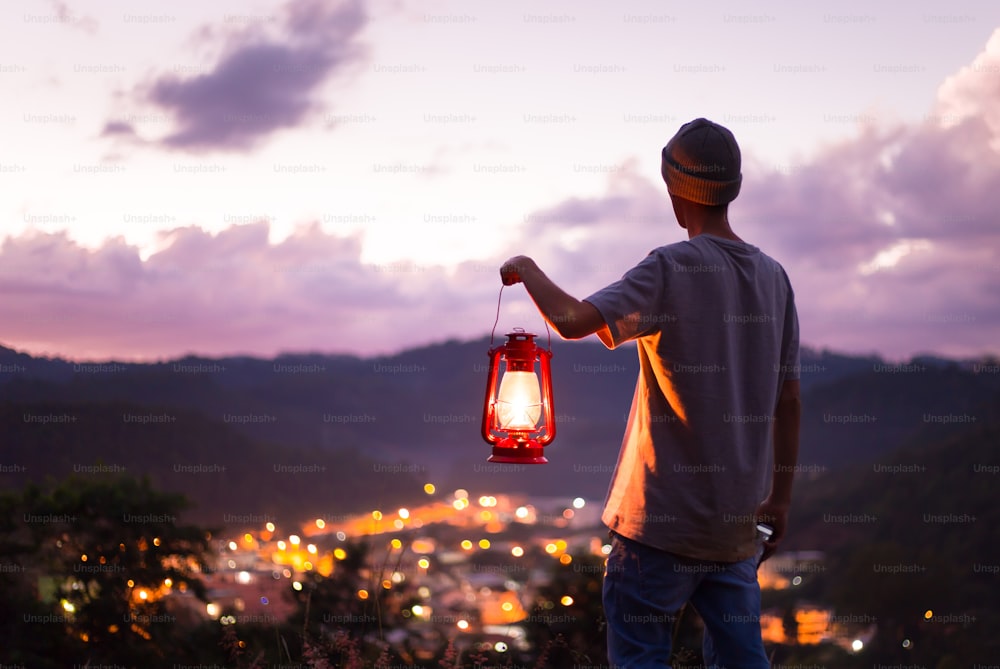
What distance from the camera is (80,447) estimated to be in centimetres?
1289

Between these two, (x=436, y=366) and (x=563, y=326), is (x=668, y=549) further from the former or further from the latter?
(x=436, y=366)

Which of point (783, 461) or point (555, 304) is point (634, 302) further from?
point (783, 461)

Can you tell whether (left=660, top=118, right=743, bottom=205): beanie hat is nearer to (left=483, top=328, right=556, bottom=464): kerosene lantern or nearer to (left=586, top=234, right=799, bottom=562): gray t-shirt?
(left=586, top=234, right=799, bottom=562): gray t-shirt

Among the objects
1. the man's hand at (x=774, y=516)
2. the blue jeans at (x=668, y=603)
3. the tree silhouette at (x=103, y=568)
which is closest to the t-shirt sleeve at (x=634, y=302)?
the blue jeans at (x=668, y=603)

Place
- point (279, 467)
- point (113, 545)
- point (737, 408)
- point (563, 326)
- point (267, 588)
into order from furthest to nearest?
point (279, 467)
point (267, 588)
point (113, 545)
point (737, 408)
point (563, 326)

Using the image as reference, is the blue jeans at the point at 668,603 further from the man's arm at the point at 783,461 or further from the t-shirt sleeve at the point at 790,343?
the t-shirt sleeve at the point at 790,343

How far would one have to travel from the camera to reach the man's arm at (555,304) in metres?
1.78

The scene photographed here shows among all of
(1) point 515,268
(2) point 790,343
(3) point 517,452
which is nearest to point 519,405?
(3) point 517,452

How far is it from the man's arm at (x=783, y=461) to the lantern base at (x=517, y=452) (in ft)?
2.06

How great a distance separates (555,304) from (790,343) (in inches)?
28.0

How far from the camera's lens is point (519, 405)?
8.18 ft

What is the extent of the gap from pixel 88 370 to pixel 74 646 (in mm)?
3369

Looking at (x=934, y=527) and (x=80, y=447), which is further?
(x=934, y=527)

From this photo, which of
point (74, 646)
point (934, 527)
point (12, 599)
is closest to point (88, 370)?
point (12, 599)
